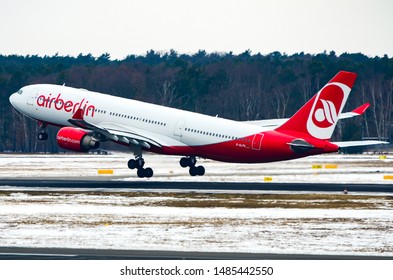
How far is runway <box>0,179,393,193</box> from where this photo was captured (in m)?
52.6

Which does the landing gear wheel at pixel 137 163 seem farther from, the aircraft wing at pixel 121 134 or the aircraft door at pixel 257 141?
the aircraft door at pixel 257 141

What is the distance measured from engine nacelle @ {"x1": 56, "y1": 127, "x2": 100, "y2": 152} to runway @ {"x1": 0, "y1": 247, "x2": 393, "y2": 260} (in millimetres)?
32434

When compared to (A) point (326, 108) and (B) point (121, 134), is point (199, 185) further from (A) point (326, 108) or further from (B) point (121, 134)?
(B) point (121, 134)

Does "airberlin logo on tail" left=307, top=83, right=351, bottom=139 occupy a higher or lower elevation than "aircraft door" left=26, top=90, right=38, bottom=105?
lower

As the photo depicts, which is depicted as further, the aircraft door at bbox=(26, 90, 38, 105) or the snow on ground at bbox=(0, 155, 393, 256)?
the aircraft door at bbox=(26, 90, 38, 105)

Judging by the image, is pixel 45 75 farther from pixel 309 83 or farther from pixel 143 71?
pixel 309 83

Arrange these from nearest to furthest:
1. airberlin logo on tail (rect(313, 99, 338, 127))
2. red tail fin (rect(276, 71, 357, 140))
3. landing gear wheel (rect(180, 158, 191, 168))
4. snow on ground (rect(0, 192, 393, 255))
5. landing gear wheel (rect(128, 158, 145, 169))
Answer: snow on ground (rect(0, 192, 393, 255)) < red tail fin (rect(276, 71, 357, 140)) < airberlin logo on tail (rect(313, 99, 338, 127)) < landing gear wheel (rect(128, 158, 145, 169)) < landing gear wheel (rect(180, 158, 191, 168))

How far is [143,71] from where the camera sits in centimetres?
16800

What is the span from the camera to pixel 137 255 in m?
28.9

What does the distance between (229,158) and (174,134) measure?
462 centimetres

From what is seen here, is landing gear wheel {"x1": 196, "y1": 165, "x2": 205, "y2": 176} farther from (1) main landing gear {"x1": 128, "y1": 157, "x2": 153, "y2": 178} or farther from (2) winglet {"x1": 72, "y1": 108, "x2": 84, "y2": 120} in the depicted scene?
(2) winglet {"x1": 72, "y1": 108, "x2": 84, "y2": 120}

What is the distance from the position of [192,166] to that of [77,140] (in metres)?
8.58

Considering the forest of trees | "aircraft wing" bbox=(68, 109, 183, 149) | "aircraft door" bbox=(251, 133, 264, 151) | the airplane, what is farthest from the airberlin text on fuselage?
the forest of trees
